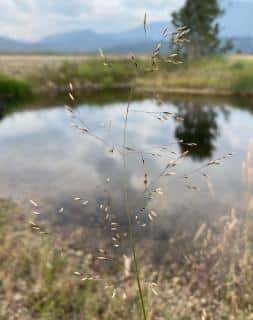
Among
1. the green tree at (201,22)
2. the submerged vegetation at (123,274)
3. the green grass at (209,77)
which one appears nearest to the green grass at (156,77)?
the green grass at (209,77)

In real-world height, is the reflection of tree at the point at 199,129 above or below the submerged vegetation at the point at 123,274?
below

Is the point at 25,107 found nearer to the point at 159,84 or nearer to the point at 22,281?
the point at 159,84

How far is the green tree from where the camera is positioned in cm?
6669

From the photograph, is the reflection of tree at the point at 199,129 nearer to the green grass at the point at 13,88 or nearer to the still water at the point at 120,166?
the still water at the point at 120,166

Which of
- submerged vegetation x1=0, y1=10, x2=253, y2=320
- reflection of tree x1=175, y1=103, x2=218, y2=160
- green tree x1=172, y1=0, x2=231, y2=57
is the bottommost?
reflection of tree x1=175, y1=103, x2=218, y2=160

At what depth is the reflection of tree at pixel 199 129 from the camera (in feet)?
74.5

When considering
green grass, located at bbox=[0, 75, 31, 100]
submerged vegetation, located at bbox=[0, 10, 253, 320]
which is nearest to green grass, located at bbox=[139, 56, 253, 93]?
green grass, located at bbox=[0, 75, 31, 100]

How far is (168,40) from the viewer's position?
7.93ft

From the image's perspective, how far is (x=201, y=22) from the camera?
68250 mm

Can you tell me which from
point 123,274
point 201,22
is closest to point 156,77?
point 201,22

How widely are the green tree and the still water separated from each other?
3515 centimetres

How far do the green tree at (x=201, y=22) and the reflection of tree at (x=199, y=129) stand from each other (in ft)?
106

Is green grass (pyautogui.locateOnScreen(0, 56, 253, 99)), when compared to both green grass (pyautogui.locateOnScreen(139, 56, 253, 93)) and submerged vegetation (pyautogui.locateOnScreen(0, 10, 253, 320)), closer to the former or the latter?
green grass (pyautogui.locateOnScreen(139, 56, 253, 93))

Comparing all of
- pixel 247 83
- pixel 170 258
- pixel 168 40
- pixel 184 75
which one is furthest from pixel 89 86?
pixel 168 40
